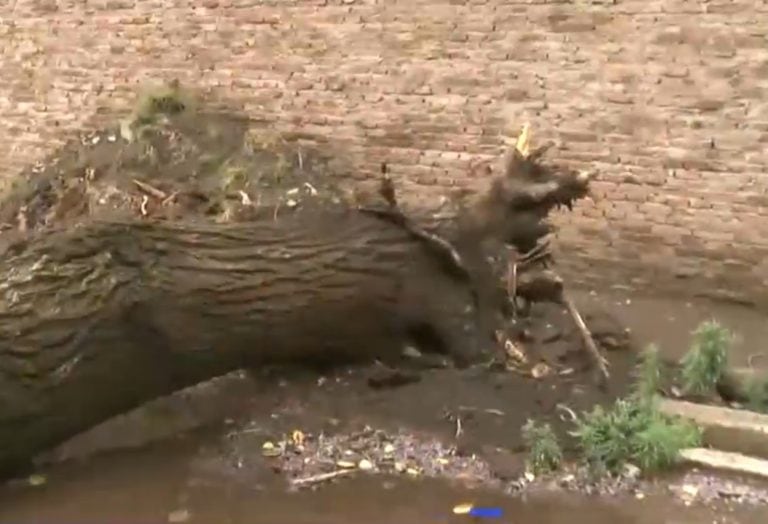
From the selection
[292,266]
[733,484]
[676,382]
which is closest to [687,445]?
[733,484]

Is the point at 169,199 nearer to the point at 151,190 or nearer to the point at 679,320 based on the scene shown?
the point at 151,190

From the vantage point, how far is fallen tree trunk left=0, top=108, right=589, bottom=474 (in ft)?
12.0

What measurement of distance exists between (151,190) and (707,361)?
4.01m

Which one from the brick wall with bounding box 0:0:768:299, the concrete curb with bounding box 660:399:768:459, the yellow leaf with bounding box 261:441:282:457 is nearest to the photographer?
the concrete curb with bounding box 660:399:768:459

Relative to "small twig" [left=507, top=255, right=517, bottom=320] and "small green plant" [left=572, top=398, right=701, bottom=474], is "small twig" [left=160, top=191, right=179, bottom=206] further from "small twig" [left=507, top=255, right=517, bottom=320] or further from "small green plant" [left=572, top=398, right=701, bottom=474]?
"small green plant" [left=572, top=398, right=701, bottom=474]

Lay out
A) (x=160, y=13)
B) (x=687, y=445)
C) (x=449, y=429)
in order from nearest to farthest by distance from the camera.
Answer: (x=687, y=445)
(x=449, y=429)
(x=160, y=13)

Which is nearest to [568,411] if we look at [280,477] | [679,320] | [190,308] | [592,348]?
[592,348]

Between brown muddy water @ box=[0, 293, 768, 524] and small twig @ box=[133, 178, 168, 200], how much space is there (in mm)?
2680

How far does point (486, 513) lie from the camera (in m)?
3.47

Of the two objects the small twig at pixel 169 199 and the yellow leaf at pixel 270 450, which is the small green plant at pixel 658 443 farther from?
the small twig at pixel 169 199

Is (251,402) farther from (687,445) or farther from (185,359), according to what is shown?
(687,445)

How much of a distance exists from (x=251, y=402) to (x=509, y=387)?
103 centimetres

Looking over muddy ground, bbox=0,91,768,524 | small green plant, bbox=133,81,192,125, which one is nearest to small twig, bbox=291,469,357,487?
muddy ground, bbox=0,91,768,524

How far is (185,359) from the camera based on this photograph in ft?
13.1
